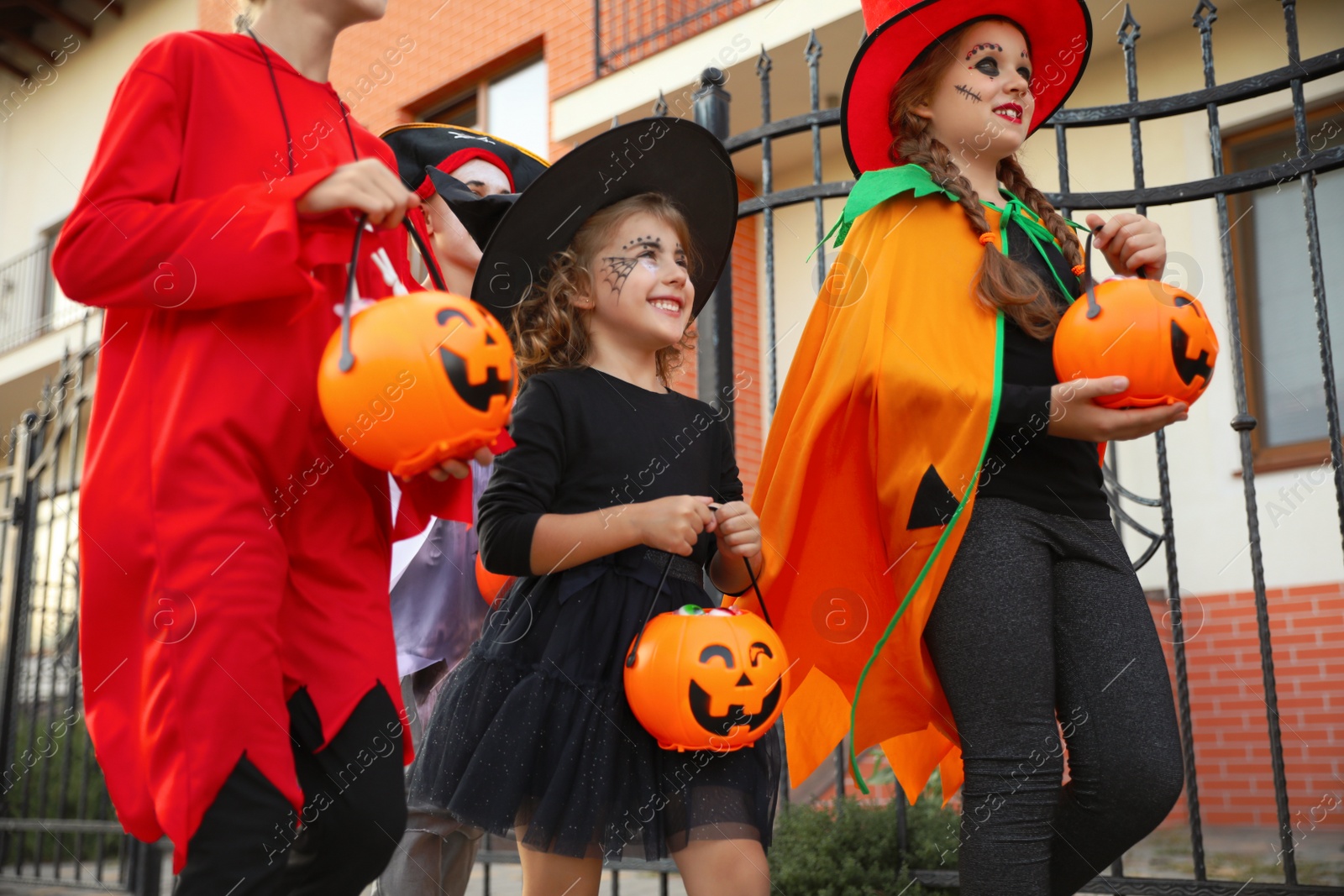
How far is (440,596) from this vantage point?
2775mm

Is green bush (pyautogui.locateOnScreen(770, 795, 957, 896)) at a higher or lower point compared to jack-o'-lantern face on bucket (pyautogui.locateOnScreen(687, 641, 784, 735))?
lower

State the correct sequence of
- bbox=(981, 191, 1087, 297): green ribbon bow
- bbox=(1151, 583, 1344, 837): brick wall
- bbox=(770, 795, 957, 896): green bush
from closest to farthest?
1. bbox=(981, 191, 1087, 297): green ribbon bow
2. bbox=(770, 795, 957, 896): green bush
3. bbox=(1151, 583, 1344, 837): brick wall

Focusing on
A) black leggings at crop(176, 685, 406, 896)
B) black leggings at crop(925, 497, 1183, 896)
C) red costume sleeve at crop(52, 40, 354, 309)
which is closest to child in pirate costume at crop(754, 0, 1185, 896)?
black leggings at crop(925, 497, 1183, 896)

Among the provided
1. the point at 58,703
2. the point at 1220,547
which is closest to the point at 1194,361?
the point at 1220,547

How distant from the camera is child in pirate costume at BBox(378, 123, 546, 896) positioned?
8.61 ft

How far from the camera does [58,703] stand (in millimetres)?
9750

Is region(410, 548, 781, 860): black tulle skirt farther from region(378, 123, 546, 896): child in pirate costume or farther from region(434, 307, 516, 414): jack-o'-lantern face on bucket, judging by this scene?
region(434, 307, 516, 414): jack-o'-lantern face on bucket

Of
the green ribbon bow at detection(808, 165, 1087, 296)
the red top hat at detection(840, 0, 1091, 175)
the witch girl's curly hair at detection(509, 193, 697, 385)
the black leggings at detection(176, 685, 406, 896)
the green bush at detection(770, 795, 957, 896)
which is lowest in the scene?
the green bush at detection(770, 795, 957, 896)

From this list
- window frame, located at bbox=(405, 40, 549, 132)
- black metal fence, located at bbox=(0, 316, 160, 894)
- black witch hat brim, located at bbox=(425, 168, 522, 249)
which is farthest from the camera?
window frame, located at bbox=(405, 40, 549, 132)

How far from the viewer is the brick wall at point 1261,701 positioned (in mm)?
5398

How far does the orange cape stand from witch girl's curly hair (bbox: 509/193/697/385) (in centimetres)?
48

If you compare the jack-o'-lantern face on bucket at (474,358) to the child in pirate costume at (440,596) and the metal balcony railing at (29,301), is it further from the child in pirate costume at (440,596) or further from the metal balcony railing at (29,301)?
the metal balcony railing at (29,301)

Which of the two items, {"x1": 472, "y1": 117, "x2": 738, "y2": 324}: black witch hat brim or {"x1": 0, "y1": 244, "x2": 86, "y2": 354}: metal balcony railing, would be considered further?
{"x1": 0, "y1": 244, "x2": 86, "y2": 354}: metal balcony railing

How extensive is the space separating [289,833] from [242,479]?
0.50 m
